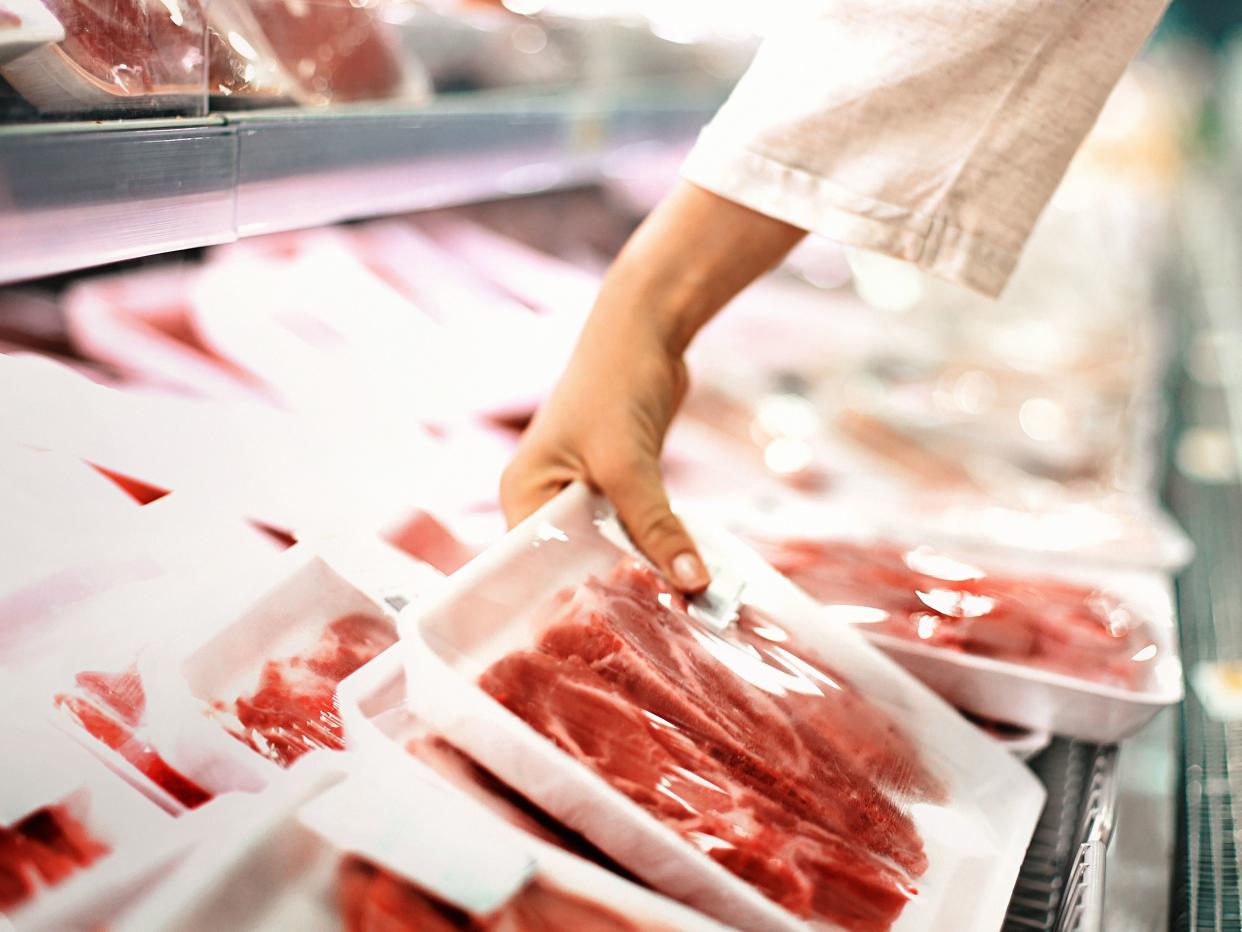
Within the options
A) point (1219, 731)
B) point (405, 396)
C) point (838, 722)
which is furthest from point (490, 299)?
point (1219, 731)

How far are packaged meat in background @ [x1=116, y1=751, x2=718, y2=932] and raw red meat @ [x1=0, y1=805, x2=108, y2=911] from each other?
3.0 inches

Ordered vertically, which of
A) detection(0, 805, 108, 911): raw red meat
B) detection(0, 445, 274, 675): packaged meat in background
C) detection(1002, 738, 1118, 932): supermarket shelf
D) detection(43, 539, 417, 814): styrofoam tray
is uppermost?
detection(0, 445, 274, 675): packaged meat in background

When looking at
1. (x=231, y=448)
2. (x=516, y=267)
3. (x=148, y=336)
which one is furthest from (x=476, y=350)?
(x=231, y=448)

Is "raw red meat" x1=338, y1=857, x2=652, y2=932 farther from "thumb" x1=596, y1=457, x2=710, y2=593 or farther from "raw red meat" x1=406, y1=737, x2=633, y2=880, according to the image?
"thumb" x1=596, y1=457, x2=710, y2=593

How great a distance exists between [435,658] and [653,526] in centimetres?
33

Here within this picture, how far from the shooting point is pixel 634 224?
2.76 m

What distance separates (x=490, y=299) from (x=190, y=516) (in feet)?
3.77

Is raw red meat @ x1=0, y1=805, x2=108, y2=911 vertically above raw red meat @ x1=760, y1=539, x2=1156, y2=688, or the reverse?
raw red meat @ x1=0, y1=805, x2=108, y2=911

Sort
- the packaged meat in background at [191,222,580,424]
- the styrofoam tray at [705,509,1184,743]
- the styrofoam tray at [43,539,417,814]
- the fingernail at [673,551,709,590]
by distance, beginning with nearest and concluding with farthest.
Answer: the styrofoam tray at [43,539,417,814] < the fingernail at [673,551,709,590] < the styrofoam tray at [705,509,1184,743] < the packaged meat in background at [191,222,580,424]

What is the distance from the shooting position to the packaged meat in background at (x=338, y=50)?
135 cm

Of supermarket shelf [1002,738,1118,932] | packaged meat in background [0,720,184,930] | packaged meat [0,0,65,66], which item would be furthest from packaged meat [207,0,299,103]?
supermarket shelf [1002,738,1118,932]

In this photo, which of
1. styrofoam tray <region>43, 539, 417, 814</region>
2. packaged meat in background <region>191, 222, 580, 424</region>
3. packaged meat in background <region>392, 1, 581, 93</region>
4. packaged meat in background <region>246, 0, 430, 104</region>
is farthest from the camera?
packaged meat in background <region>392, 1, 581, 93</region>

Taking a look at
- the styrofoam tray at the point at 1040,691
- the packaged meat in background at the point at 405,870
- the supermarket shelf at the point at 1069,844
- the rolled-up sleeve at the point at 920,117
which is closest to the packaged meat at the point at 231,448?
the packaged meat in background at the point at 405,870

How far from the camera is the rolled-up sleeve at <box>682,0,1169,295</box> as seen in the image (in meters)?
1.09
